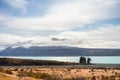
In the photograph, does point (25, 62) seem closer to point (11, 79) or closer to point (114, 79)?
point (114, 79)

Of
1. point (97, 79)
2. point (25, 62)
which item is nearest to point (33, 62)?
point (25, 62)

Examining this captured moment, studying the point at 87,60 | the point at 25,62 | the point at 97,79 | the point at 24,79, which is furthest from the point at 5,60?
the point at 24,79

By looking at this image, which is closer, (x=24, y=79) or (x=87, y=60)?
(x=24, y=79)

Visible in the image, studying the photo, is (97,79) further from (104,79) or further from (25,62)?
(25,62)

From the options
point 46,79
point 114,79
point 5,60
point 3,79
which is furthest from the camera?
point 5,60

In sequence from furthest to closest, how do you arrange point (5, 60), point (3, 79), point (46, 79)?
1. point (5, 60)
2. point (46, 79)
3. point (3, 79)

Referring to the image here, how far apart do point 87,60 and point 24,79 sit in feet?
299

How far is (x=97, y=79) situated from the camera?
53.5 metres

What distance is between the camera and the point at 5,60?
124 meters

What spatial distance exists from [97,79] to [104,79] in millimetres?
1232

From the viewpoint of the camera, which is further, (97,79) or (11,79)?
(97,79)

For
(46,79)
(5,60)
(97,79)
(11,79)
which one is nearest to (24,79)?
(11,79)

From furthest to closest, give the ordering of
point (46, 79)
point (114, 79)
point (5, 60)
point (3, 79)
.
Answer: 1. point (5, 60)
2. point (114, 79)
3. point (46, 79)
4. point (3, 79)

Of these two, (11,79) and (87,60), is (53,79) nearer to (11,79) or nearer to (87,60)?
(11,79)
